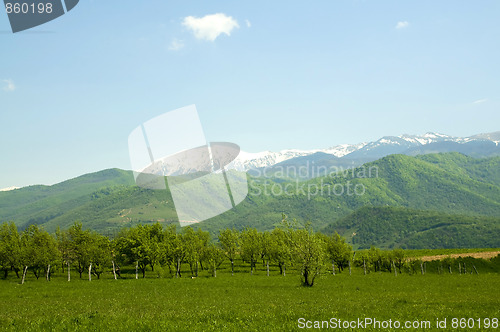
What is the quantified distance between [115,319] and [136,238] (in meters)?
65.6

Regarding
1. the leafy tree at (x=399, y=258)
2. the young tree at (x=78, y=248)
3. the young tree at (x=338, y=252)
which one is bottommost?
the leafy tree at (x=399, y=258)

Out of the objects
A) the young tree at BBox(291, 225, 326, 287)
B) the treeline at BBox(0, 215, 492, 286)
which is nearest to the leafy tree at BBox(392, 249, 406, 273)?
the treeline at BBox(0, 215, 492, 286)

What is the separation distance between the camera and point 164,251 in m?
86.8

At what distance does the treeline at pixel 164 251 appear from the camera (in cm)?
5416

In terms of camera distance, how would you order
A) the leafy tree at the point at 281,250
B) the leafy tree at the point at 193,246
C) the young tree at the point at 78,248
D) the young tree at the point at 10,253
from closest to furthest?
1. the leafy tree at the point at 281,250
2. the young tree at the point at 10,253
3. the young tree at the point at 78,248
4. the leafy tree at the point at 193,246

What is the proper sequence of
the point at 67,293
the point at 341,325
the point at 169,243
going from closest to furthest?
the point at 341,325 → the point at 67,293 → the point at 169,243

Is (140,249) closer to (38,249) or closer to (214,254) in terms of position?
(38,249)

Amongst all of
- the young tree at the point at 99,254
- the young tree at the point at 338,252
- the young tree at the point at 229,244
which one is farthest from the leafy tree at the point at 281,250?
the young tree at the point at 99,254

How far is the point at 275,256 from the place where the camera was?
10331 cm

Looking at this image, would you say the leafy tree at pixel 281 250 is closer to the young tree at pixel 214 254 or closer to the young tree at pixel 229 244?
the young tree at pixel 229 244

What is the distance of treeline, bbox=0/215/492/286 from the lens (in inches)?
2132

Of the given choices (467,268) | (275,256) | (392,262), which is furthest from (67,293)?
(467,268)

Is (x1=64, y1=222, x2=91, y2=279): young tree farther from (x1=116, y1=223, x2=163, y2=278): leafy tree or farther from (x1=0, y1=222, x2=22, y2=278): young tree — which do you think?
(x1=0, y1=222, x2=22, y2=278): young tree

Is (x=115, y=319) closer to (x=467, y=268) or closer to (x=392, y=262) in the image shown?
(x=392, y=262)
